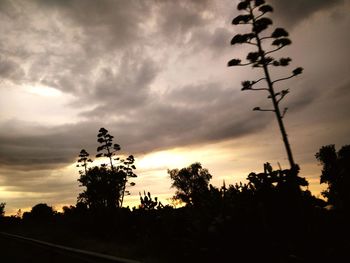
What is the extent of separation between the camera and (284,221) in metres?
6.89

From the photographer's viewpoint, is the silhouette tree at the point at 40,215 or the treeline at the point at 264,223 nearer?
the treeline at the point at 264,223

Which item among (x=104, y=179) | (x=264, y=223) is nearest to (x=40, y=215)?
(x=104, y=179)

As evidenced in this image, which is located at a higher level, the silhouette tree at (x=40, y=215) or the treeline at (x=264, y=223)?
the silhouette tree at (x=40, y=215)

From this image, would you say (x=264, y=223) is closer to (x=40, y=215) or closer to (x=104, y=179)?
(x=104, y=179)

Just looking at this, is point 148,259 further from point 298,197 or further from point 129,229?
point 129,229

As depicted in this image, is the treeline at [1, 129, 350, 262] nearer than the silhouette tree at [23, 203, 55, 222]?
Yes

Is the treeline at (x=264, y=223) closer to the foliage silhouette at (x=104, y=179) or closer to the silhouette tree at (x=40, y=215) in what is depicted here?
the foliage silhouette at (x=104, y=179)

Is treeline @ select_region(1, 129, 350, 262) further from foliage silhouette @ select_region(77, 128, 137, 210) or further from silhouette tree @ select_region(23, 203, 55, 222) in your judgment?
silhouette tree @ select_region(23, 203, 55, 222)

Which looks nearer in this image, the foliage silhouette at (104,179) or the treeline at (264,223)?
the treeline at (264,223)

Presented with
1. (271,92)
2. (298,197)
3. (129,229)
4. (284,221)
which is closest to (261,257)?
(284,221)

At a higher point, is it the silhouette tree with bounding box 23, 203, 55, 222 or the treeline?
the silhouette tree with bounding box 23, 203, 55, 222

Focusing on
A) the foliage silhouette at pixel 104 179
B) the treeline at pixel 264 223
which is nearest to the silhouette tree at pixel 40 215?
the foliage silhouette at pixel 104 179

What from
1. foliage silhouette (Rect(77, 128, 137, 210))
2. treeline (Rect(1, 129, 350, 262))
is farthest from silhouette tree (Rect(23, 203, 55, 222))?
treeline (Rect(1, 129, 350, 262))

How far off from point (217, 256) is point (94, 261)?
2797 mm
